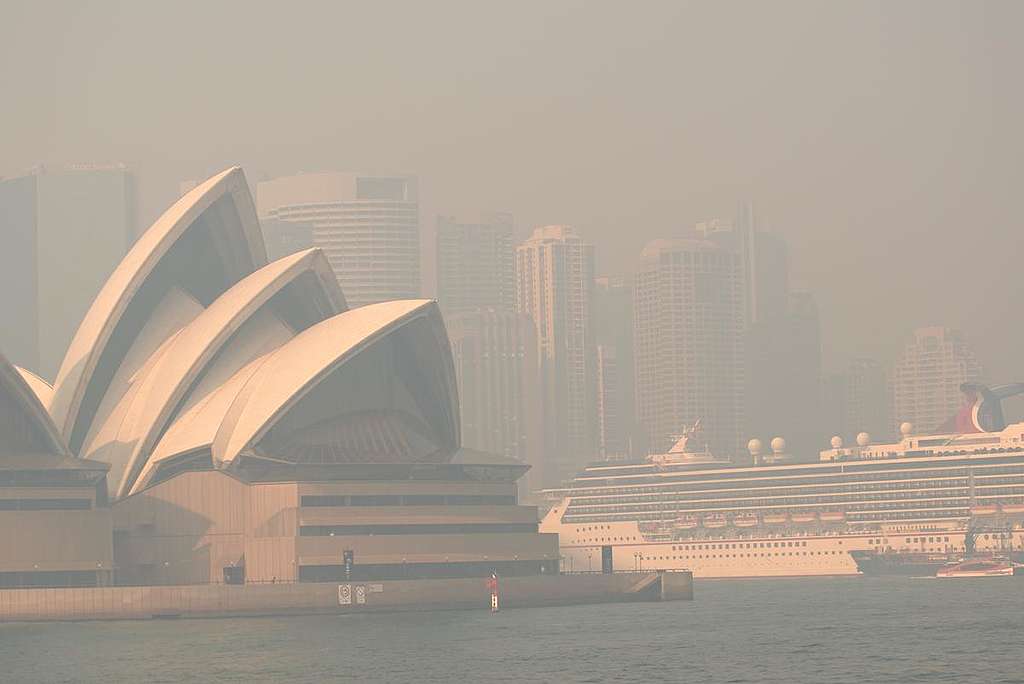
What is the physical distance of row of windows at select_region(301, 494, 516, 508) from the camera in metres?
101

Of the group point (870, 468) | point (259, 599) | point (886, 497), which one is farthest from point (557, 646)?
point (870, 468)

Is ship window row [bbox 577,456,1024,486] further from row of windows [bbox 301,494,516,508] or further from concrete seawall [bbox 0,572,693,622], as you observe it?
row of windows [bbox 301,494,516,508]

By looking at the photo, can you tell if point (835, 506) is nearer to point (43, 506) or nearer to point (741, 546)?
point (741, 546)

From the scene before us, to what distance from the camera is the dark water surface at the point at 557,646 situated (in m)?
65.9

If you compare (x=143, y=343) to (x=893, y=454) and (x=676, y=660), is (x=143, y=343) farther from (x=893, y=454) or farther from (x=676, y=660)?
(x=893, y=454)

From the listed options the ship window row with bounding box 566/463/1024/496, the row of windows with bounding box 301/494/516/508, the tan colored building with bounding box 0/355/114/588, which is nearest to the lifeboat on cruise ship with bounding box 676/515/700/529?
the ship window row with bounding box 566/463/1024/496

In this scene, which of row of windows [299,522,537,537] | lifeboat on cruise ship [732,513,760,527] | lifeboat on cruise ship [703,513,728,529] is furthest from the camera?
lifeboat on cruise ship [703,513,728,529]

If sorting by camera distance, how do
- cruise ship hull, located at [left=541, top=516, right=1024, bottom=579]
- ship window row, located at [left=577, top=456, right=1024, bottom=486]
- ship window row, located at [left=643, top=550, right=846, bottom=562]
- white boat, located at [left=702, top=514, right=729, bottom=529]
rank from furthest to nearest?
white boat, located at [left=702, top=514, right=729, bottom=529]
ship window row, located at [left=643, top=550, right=846, bottom=562]
ship window row, located at [left=577, top=456, right=1024, bottom=486]
cruise ship hull, located at [left=541, top=516, right=1024, bottom=579]

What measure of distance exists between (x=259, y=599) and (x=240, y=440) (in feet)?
26.9

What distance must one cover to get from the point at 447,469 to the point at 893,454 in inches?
3653

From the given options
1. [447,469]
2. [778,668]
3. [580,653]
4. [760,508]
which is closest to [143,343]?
[447,469]

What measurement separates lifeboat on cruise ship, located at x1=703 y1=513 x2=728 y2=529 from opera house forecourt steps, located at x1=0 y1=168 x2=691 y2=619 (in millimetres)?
83324

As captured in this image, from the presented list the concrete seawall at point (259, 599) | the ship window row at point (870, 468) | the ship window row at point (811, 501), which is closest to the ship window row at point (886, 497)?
the ship window row at point (811, 501)

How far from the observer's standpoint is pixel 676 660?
232 ft
